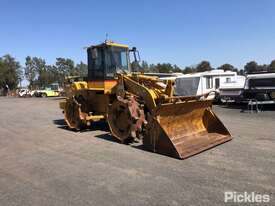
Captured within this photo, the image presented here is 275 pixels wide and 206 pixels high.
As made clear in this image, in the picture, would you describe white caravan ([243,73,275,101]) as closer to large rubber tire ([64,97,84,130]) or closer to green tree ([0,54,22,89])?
large rubber tire ([64,97,84,130])

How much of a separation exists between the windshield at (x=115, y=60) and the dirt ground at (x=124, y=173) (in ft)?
8.44

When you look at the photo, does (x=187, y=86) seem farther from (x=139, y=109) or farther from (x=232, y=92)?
(x=139, y=109)

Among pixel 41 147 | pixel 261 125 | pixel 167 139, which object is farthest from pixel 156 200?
pixel 261 125

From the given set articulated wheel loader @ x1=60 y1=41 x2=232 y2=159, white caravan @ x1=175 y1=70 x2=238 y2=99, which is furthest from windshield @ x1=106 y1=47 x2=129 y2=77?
white caravan @ x1=175 y1=70 x2=238 y2=99

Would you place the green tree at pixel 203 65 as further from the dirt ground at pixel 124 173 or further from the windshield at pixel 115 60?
the dirt ground at pixel 124 173

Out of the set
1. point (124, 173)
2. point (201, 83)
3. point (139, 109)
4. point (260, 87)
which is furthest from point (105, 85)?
point (201, 83)

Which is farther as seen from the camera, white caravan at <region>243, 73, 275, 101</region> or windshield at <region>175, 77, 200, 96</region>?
windshield at <region>175, 77, 200, 96</region>

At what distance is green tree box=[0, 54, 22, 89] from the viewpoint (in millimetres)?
73244

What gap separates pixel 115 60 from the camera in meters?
11.6

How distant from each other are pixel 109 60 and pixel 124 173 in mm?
5801

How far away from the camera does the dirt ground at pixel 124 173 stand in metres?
5.30

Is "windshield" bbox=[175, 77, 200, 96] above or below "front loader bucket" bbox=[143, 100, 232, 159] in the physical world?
above

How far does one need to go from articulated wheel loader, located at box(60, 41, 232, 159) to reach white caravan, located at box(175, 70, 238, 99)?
12540 mm

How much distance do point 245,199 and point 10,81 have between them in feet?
247
